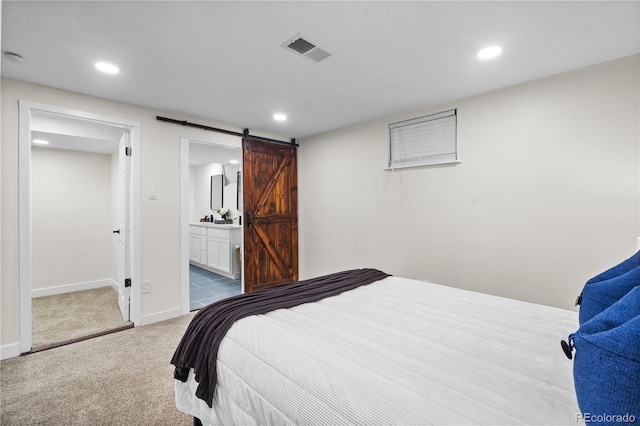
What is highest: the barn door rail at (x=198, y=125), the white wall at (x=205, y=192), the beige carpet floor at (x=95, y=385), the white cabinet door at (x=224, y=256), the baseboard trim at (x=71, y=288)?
the barn door rail at (x=198, y=125)

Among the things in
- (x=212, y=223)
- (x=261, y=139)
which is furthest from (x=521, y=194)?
(x=212, y=223)

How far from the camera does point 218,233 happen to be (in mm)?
5828

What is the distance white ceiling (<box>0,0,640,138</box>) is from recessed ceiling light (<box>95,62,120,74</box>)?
0.18ft

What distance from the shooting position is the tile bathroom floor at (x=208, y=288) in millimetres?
4293

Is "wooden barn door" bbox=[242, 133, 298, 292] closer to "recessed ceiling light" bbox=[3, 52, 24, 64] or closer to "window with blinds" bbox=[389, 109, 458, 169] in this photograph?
"window with blinds" bbox=[389, 109, 458, 169]

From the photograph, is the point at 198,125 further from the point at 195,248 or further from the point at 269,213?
the point at 195,248

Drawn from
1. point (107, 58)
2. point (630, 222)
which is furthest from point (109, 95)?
point (630, 222)

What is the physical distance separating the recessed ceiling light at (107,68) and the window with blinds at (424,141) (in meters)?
2.93

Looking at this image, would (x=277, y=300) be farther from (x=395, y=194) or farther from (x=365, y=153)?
(x=365, y=153)

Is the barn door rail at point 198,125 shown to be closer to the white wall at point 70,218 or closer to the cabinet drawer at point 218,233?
the cabinet drawer at point 218,233

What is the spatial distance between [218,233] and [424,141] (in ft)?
13.5

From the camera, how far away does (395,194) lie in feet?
12.5

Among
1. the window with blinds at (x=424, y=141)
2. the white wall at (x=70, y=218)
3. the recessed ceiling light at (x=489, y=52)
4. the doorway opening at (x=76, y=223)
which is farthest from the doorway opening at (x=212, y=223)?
the recessed ceiling light at (x=489, y=52)

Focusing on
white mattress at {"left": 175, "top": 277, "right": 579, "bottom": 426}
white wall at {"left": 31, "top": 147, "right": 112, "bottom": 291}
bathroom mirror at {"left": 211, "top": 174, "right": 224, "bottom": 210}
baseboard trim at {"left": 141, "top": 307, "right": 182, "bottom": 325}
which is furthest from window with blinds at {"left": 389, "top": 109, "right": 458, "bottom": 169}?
white wall at {"left": 31, "top": 147, "right": 112, "bottom": 291}
